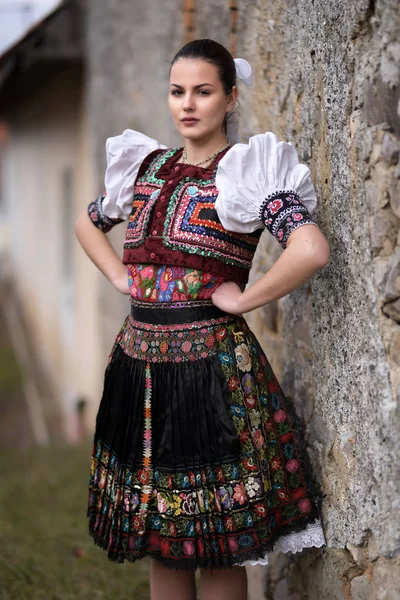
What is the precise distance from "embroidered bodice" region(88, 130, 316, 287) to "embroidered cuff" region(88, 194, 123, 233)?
0.09m

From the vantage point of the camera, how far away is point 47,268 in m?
9.65

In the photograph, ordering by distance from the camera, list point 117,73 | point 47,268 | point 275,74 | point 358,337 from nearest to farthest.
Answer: point 358,337 → point 275,74 → point 117,73 → point 47,268

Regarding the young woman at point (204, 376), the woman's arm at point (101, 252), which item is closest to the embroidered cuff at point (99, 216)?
the woman's arm at point (101, 252)

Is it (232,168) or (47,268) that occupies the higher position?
(47,268)

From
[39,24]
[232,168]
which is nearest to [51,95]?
[39,24]

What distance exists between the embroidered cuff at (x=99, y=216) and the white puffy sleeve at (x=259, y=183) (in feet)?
1.82

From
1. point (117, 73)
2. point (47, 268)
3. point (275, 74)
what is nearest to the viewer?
point (275, 74)

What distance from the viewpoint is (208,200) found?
6.84ft

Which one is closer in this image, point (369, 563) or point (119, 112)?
point (369, 563)

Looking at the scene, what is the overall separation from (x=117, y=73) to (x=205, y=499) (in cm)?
395

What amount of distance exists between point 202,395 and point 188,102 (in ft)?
2.48

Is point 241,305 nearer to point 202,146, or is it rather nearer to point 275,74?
point 202,146

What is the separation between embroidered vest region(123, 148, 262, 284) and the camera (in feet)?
6.84

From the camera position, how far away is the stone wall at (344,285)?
1.82m
